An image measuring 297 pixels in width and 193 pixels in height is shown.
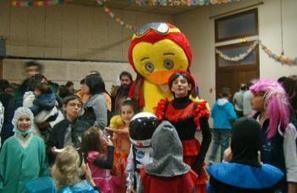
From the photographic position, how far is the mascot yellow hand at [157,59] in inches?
145

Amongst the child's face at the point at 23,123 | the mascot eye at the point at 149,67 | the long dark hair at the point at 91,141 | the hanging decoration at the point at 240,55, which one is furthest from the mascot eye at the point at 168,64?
the hanging decoration at the point at 240,55

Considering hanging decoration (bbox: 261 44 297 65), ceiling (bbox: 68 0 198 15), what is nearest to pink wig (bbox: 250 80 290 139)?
hanging decoration (bbox: 261 44 297 65)

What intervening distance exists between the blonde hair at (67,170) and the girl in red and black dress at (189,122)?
0.86m

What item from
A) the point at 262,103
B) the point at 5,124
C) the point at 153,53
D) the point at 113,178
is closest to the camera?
the point at 262,103

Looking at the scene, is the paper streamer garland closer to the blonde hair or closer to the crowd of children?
the crowd of children

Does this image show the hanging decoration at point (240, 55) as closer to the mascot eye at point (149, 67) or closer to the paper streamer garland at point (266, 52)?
the paper streamer garland at point (266, 52)

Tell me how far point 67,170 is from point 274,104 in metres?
1.33

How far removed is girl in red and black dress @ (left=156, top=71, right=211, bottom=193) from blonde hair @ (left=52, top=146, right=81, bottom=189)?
2.82 feet

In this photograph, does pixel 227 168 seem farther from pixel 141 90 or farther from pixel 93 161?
pixel 141 90

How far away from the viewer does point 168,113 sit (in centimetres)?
312

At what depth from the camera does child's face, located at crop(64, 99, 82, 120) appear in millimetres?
3535

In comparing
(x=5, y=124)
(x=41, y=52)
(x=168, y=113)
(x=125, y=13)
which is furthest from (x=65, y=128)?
(x=125, y=13)

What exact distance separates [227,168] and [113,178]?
1518 millimetres

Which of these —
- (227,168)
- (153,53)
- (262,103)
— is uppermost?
(153,53)
